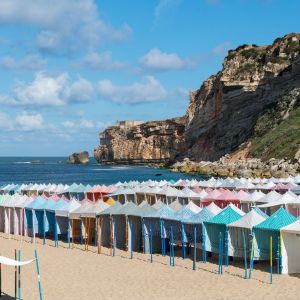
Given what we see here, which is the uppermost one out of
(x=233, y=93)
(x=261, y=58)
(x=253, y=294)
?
(x=261, y=58)

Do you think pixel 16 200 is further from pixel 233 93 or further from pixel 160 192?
pixel 233 93

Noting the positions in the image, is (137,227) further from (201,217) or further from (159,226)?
(201,217)

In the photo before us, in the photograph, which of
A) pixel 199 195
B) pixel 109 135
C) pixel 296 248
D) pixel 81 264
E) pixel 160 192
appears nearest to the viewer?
pixel 296 248

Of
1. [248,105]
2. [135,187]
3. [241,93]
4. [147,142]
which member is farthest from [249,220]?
[147,142]

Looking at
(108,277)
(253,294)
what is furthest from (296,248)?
(108,277)

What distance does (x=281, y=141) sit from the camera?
8450cm

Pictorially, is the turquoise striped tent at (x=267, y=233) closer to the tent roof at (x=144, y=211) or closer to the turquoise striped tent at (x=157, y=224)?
the turquoise striped tent at (x=157, y=224)

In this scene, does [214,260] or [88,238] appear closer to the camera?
[214,260]

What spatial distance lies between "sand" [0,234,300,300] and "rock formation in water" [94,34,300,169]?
2195 inches

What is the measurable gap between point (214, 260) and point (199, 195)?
1247 centimetres

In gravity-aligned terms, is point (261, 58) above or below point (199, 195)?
above

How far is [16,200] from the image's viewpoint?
104 ft

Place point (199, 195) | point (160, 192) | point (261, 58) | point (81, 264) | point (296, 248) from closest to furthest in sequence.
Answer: point (296, 248) < point (81, 264) < point (199, 195) < point (160, 192) < point (261, 58)

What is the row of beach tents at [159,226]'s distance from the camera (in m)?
20.7
